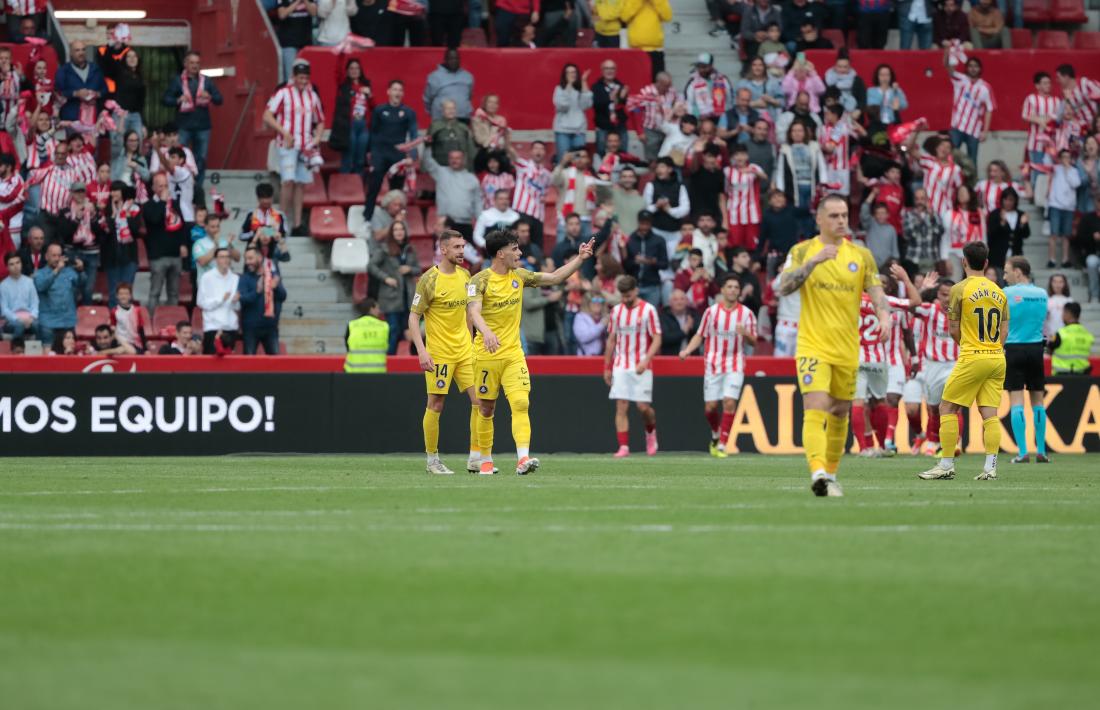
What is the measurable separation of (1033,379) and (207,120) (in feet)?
43.6

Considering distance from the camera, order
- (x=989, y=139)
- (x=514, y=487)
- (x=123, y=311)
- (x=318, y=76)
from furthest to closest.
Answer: (x=989, y=139) < (x=318, y=76) < (x=123, y=311) < (x=514, y=487)

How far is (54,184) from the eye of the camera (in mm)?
25734

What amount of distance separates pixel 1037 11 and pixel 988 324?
19.4 m

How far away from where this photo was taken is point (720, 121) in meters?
29.0

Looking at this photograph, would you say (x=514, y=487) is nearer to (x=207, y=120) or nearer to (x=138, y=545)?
(x=138, y=545)

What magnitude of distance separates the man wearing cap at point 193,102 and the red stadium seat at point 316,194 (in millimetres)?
1811

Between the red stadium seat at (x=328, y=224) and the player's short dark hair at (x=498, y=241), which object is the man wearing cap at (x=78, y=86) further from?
the player's short dark hair at (x=498, y=241)

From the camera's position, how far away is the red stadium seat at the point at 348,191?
28.5 m

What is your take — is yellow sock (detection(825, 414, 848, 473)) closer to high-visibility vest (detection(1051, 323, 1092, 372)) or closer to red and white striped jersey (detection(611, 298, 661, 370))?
red and white striped jersey (detection(611, 298, 661, 370))

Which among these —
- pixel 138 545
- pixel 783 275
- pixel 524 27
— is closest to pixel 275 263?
pixel 524 27

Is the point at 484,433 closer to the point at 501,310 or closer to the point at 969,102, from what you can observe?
the point at 501,310

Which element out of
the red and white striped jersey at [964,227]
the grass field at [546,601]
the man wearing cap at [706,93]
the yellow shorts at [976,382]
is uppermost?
the man wearing cap at [706,93]

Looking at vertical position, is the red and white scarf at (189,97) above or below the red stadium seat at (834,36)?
below

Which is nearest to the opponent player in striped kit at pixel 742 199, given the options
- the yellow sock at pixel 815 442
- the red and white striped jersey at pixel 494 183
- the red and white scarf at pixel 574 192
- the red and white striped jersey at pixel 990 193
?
the red and white scarf at pixel 574 192
